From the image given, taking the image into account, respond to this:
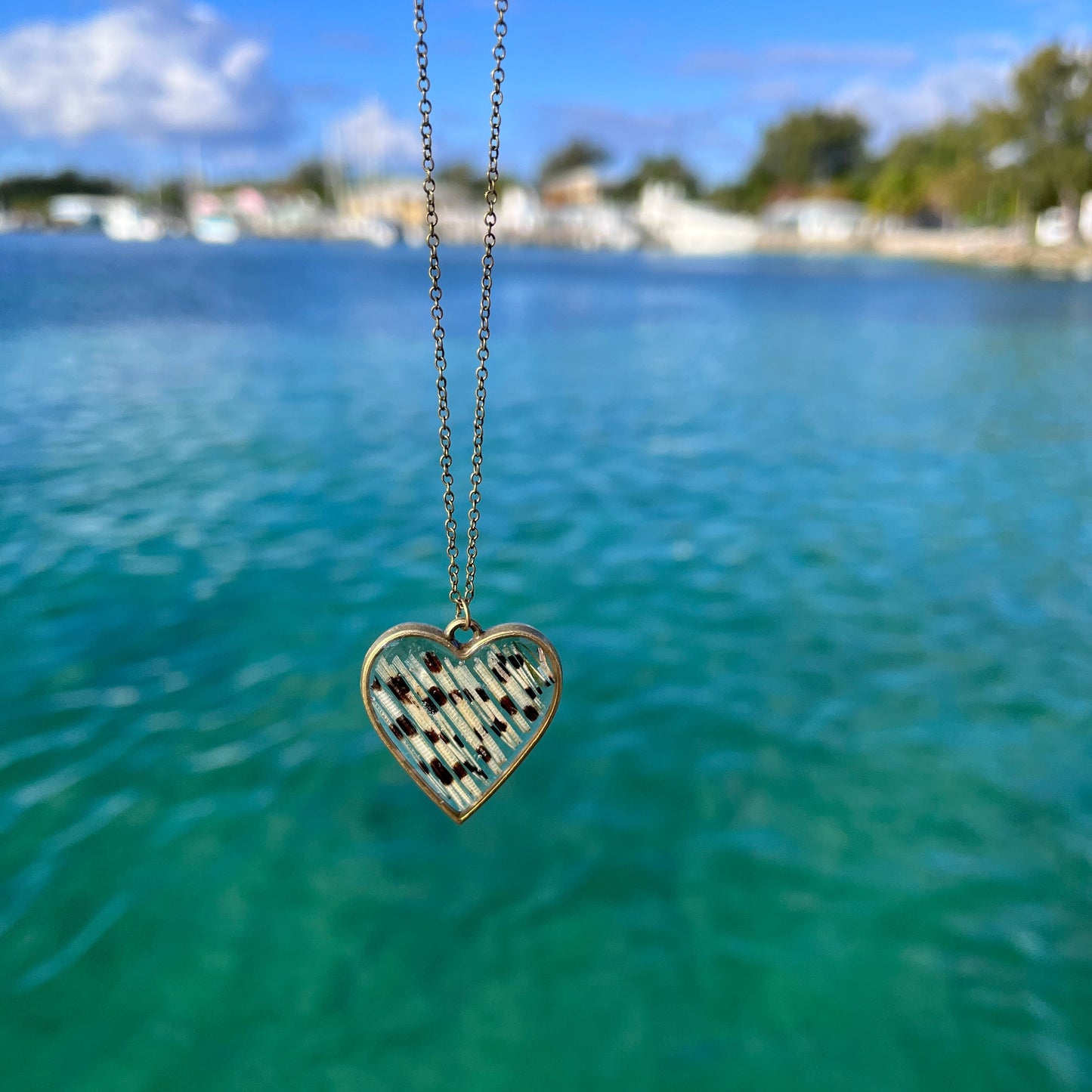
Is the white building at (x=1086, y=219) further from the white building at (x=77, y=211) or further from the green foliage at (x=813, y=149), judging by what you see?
the white building at (x=77, y=211)

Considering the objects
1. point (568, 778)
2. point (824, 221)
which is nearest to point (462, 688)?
point (568, 778)

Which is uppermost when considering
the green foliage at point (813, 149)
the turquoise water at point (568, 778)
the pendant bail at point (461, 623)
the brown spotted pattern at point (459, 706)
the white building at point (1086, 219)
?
the green foliage at point (813, 149)

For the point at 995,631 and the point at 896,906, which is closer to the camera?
the point at 896,906

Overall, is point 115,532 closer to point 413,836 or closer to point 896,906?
point 413,836

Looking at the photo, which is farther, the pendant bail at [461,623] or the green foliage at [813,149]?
the green foliage at [813,149]

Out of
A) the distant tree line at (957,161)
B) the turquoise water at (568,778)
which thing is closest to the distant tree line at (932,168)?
the distant tree line at (957,161)

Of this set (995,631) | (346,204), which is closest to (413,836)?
(995,631)
